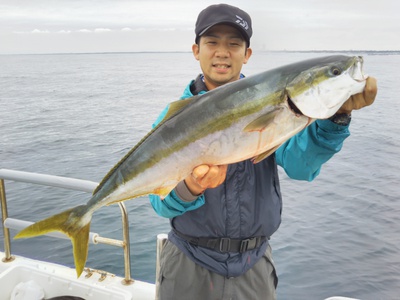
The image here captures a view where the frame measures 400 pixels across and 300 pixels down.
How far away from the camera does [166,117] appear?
8.60 ft

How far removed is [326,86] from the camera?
2.31 m

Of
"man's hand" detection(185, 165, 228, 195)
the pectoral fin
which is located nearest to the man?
"man's hand" detection(185, 165, 228, 195)

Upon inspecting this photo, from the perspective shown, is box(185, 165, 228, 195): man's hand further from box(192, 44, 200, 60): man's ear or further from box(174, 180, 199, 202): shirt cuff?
box(192, 44, 200, 60): man's ear

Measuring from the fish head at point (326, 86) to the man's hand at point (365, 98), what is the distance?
32 mm

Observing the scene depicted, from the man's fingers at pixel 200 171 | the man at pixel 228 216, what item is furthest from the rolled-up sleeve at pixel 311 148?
the man's fingers at pixel 200 171

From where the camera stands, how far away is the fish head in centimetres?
227

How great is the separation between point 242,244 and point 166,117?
1162 millimetres

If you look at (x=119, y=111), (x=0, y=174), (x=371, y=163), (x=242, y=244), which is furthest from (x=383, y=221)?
(x=119, y=111)

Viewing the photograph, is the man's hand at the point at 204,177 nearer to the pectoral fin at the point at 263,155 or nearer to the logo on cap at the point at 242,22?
the pectoral fin at the point at 263,155

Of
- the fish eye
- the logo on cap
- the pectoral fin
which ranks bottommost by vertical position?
the pectoral fin

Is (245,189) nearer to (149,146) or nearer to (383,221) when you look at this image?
(149,146)

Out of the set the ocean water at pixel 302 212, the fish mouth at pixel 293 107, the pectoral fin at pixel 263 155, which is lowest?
the ocean water at pixel 302 212

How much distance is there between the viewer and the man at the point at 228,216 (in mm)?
2926

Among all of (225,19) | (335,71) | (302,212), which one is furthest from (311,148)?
(302,212)
